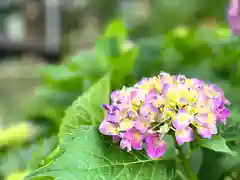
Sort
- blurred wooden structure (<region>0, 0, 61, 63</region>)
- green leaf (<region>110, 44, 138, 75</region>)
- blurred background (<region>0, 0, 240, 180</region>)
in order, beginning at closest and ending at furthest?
blurred background (<region>0, 0, 240, 180</region>) < green leaf (<region>110, 44, 138, 75</region>) < blurred wooden structure (<region>0, 0, 61, 63</region>)

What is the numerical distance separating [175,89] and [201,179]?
0.11 m

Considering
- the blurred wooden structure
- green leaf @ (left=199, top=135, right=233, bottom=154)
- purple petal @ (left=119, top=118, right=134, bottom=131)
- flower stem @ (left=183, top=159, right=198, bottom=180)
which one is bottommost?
the blurred wooden structure

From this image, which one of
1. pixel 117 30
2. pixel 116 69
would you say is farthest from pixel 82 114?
pixel 117 30

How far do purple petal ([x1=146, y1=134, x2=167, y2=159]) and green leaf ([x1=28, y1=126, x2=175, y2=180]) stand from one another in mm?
10

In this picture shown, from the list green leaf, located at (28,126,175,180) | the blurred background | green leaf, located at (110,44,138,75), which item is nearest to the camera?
green leaf, located at (28,126,175,180)

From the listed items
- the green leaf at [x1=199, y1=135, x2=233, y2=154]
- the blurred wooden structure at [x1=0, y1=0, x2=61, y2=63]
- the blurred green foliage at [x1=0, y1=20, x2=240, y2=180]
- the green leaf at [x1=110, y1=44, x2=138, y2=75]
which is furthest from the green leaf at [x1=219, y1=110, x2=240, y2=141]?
the blurred wooden structure at [x1=0, y1=0, x2=61, y2=63]

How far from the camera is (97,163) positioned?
12.2 inches

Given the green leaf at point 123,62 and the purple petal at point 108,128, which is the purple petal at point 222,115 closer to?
the purple petal at point 108,128

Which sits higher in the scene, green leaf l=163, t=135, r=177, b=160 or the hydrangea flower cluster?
the hydrangea flower cluster

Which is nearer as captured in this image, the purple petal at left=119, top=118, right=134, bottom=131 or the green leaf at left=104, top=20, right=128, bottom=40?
the purple petal at left=119, top=118, right=134, bottom=131

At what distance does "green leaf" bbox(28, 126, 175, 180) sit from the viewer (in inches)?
11.7

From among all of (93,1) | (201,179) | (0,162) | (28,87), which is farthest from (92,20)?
(201,179)

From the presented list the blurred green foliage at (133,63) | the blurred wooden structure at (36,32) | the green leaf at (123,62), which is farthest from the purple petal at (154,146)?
the blurred wooden structure at (36,32)

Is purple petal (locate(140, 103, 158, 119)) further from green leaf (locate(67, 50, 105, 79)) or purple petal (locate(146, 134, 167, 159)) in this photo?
green leaf (locate(67, 50, 105, 79))
